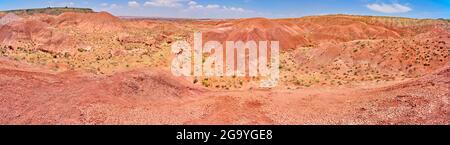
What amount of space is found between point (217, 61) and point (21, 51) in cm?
2179

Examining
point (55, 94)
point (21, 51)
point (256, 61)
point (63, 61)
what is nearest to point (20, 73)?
point (55, 94)

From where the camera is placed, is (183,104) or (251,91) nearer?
(183,104)

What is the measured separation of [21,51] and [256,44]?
2628 centimetres

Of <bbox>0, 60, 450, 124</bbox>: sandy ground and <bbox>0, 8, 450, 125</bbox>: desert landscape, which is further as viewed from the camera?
<bbox>0, 8, 450, 125</bbox>: desert landscape

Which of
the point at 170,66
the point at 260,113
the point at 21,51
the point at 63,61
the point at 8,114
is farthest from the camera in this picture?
the point at 21,51

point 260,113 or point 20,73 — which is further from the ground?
point 20,73

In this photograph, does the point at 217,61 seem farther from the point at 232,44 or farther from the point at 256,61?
the point at 232,44

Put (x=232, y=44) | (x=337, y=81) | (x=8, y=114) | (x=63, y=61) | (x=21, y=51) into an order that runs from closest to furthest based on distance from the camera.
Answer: (x=8, y=114), (x=337, y=81), (x=63, y=61), (x=21, y=51), (x=232, y=44)

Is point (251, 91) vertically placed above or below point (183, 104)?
below

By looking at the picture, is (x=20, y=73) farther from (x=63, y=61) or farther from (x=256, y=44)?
(x=256, y=44)

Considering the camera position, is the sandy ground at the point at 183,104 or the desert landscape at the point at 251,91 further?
A: the desert landscape at the point at 251,91
